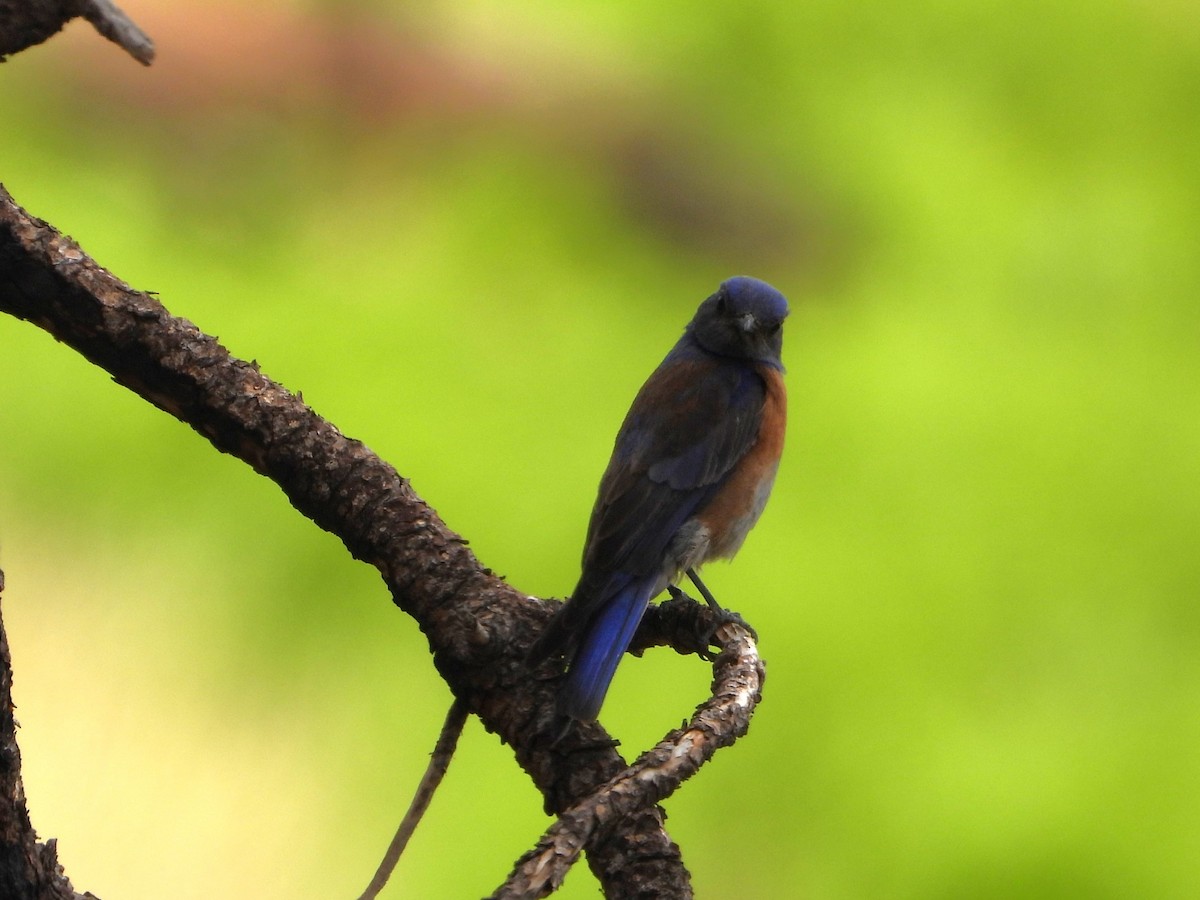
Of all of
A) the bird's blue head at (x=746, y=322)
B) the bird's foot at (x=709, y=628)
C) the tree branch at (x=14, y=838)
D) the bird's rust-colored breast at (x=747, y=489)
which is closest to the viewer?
the tree branch at (x=14, y=838)

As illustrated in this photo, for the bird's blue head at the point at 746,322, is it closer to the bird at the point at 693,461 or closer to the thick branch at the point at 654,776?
the bird at the point at 693,461

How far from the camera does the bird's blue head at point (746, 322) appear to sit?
3387mm

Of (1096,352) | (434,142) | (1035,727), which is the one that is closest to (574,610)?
(1035,727)

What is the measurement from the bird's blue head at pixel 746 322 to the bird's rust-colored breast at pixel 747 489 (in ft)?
0.37

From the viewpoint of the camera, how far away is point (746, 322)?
337 centimetres

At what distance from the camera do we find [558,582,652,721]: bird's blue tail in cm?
215

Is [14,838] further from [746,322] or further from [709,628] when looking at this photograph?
[746,322]

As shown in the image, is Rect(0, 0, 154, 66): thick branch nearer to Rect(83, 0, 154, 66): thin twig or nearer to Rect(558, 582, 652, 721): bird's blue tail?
Rect(83, 0, 154, 66): thin twig

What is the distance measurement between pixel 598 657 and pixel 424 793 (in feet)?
1.12

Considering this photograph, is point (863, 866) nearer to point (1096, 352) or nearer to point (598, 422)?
point (598, 422)

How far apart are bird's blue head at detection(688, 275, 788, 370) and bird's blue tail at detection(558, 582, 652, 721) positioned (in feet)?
3.16

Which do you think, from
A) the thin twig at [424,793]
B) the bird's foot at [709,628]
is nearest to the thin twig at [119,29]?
the thin twig at [424,793]

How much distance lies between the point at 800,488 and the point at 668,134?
2204mm

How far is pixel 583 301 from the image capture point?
6.35 metres
